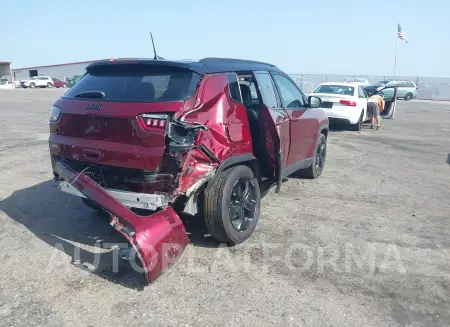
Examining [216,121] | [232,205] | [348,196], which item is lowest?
[348,196]

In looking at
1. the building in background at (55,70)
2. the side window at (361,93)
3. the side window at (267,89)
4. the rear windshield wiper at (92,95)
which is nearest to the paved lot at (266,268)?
the side window at (267,89)

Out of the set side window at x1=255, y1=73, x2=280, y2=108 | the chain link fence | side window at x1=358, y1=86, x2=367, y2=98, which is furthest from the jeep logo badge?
the chain link fence

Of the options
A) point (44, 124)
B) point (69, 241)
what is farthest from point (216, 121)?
point (44, 124)

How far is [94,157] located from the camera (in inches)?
149

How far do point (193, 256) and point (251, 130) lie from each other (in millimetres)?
1543

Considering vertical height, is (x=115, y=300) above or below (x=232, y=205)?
below

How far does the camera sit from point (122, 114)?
355 cm

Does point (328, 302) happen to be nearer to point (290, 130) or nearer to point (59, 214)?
point (290, 130)

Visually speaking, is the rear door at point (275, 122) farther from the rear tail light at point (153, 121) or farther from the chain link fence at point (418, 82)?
the chain link fence at point (418, 82)

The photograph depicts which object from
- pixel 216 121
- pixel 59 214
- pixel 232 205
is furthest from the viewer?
pixel 59 214

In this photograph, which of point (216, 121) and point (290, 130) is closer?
point (216, 121)

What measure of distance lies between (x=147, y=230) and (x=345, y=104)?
35.0ft

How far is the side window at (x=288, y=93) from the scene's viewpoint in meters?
5.31

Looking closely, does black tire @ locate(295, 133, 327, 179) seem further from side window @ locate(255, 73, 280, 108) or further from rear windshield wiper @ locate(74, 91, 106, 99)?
rear windshield wiper @ locate(74, 91, 106, 99)
